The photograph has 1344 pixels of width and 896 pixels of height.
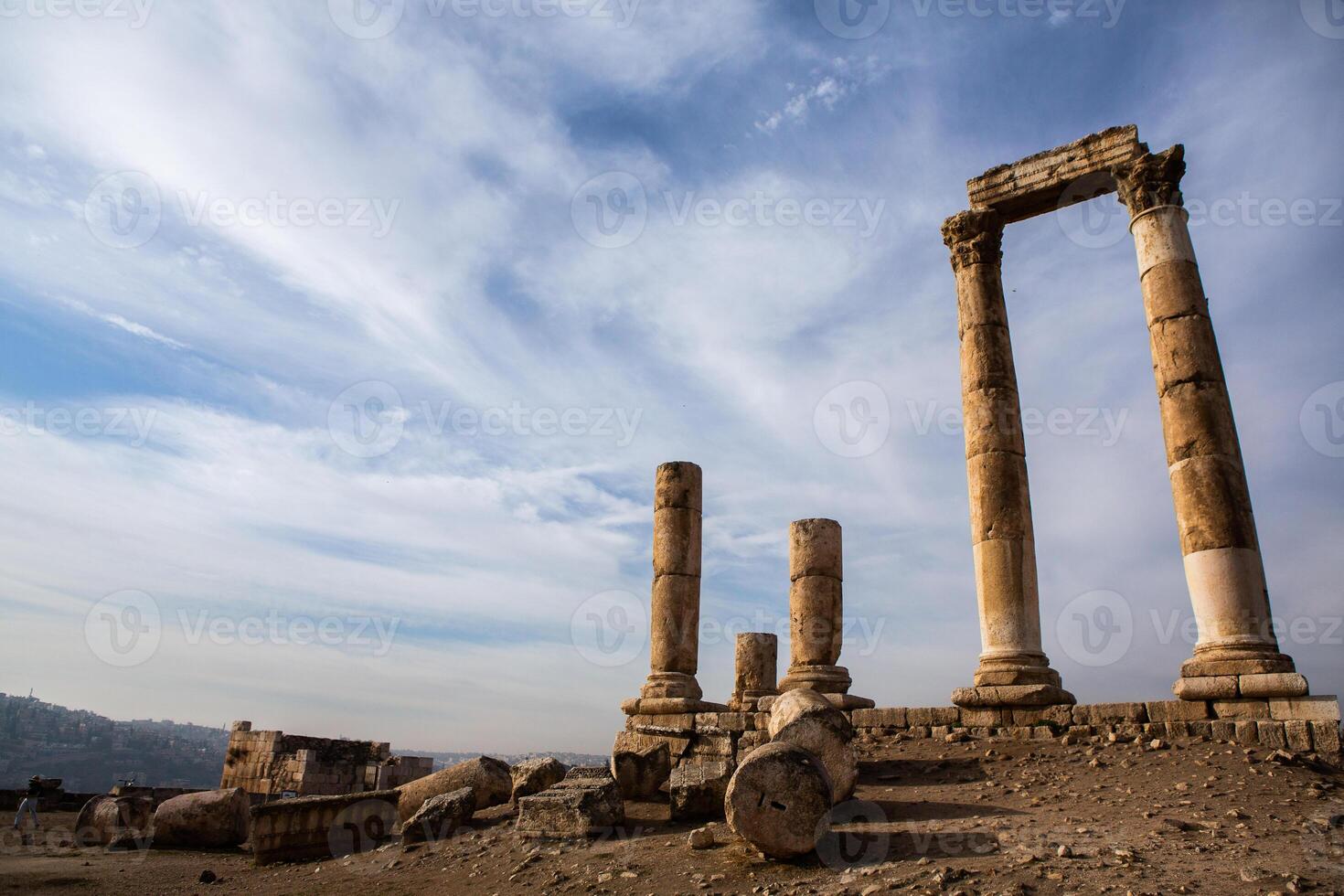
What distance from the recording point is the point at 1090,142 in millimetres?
14297

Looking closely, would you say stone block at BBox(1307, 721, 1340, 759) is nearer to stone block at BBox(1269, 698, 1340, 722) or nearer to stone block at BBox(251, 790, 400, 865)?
stone block at BBox(1269, 698, 1340, 722)

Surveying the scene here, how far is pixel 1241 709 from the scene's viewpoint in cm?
1058

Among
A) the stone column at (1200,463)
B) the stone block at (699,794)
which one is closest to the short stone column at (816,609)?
the stone block at (699,794)

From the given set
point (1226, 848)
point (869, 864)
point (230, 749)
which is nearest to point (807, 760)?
point (869, 864)

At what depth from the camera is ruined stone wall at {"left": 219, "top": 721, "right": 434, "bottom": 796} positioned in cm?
1898

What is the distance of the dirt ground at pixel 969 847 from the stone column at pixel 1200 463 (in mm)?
1372

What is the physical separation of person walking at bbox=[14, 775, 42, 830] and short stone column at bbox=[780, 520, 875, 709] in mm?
13906

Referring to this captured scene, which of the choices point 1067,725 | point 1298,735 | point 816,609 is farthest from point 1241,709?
point 816,609

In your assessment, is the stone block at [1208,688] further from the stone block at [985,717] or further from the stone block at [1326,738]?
the stone block at [985,717]

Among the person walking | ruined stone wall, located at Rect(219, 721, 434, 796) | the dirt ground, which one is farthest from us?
ruined stone wall, located at Rect(219, 721, 434, 796)

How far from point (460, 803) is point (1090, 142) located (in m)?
14.0

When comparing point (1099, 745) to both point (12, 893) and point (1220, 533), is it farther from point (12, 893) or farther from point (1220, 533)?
point (12, 893)

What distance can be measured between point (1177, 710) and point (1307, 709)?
4.42ft

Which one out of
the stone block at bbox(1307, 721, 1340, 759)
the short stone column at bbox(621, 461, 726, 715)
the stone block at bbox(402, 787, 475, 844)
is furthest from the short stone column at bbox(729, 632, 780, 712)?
the stone block at bbox(1307, 721, 1340, 759)
